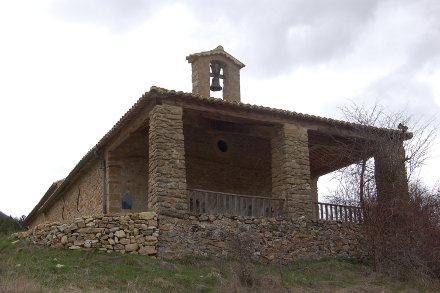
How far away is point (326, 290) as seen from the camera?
432 inches

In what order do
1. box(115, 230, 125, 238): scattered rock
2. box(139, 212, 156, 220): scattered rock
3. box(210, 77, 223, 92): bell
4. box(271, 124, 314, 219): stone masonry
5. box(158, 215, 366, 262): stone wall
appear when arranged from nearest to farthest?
box(115, 230, 125, 238): scattered rock < box(139, 212, 156, 220): scattered rock < box(158, 215, 366, 262): stone wall < box(271, 124, 314, 219): stone masonry < box(210, 77, 223, 92): bell

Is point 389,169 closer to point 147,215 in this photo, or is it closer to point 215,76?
point 215,76

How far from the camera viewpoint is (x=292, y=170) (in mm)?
14602

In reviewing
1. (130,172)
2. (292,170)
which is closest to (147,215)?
(130,172)

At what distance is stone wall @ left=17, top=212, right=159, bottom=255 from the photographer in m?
12.0

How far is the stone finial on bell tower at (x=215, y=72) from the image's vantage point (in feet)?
56.6

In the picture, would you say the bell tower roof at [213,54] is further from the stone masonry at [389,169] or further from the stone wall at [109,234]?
the stone wall at [109,234]

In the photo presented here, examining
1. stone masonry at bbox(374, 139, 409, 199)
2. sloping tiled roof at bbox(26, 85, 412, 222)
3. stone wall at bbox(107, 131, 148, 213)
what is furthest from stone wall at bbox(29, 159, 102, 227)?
stone masonry at bbox(374, 139, 409, 199)

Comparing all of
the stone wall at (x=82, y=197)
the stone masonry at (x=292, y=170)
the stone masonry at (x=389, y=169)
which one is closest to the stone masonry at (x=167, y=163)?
the stone masonry at (x=292, y=170)

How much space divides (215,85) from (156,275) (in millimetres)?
7681

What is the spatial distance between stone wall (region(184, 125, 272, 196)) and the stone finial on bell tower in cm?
125

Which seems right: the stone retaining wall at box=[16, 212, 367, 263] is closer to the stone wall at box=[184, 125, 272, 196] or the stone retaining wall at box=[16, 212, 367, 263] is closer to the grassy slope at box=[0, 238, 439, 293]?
the grassy slope at box=[0, 238, 439, 293]

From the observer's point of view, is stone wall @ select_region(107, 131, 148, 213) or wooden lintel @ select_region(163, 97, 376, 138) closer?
wooden lintel @ select_region(163, 97, 376, 138)

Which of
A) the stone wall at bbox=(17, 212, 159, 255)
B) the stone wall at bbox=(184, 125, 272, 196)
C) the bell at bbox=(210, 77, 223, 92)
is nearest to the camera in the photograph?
the stone wall at bbox=(17, 212, 159, 255)
